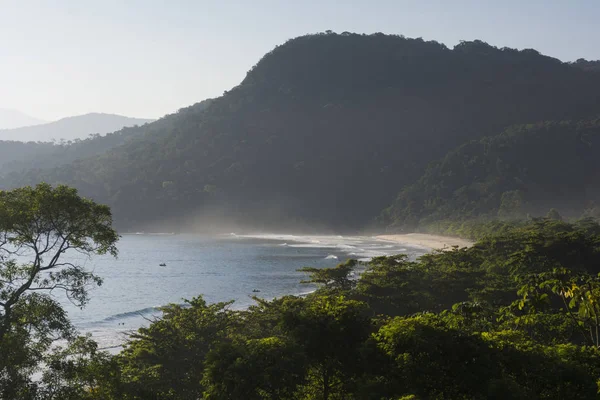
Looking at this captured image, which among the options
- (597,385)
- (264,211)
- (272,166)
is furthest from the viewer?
(272,166)

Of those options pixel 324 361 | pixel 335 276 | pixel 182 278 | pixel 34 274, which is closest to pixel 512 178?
pixel 182 278

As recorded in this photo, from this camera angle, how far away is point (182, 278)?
72250mm

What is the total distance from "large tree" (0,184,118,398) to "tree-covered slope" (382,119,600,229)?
5035 inches

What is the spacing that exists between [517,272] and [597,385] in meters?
20.6

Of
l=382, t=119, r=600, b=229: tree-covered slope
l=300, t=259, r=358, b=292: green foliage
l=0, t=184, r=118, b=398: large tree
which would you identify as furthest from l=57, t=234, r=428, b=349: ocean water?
l=382, t=119, r=600, b=229: tree-covered slope

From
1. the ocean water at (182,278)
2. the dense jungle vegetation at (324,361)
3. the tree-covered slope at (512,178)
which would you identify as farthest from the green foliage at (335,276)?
the tree-covered slope at (512,178)

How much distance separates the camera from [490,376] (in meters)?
12.3

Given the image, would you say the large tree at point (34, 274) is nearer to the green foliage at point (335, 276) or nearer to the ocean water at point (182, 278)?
the green foliage at point (335, 276)

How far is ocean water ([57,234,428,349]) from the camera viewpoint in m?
48.1

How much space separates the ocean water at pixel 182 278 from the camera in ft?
158

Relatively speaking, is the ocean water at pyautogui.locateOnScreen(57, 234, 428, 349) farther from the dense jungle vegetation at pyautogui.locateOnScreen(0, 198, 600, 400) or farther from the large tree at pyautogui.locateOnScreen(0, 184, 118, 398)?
the large tree at pyautogui.locateOnScreen(0, 184, 118, 398)

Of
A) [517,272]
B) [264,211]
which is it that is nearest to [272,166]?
[264,211]

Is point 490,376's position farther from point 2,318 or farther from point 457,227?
point 457,227

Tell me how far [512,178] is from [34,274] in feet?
511
